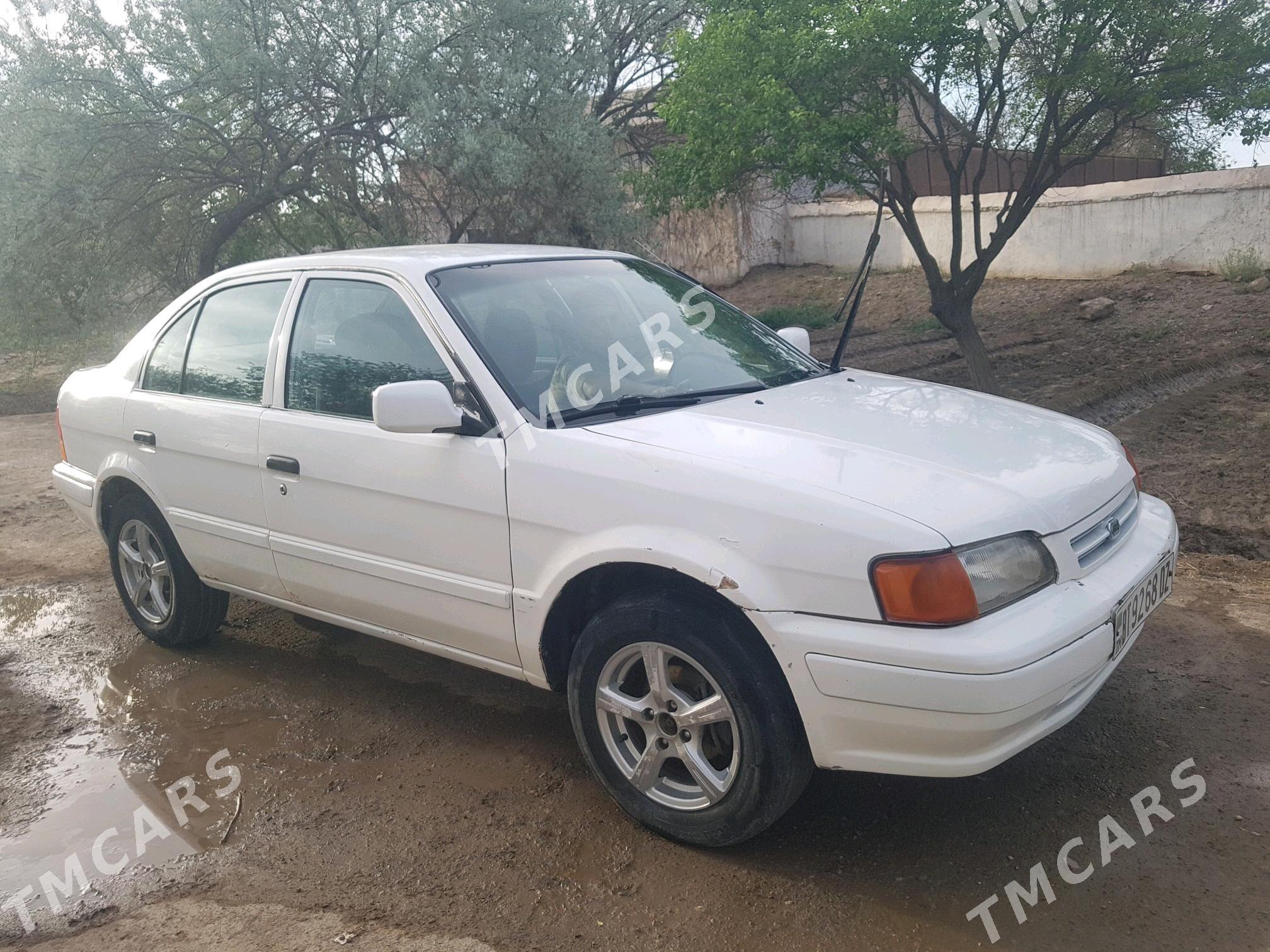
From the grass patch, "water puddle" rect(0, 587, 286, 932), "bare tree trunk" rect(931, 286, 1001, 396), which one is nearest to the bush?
"bare tree trunk" rect(931, 286, 1001, 396)

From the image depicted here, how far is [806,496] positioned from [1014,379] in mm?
7701

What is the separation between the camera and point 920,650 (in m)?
2.60

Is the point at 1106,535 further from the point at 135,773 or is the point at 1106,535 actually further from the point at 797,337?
the point at 135,773

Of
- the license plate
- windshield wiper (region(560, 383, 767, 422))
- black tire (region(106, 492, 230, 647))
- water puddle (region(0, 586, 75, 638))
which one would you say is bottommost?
water puddle (region(0, 586, 75, 638))

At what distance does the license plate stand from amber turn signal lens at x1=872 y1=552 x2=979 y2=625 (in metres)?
0.58

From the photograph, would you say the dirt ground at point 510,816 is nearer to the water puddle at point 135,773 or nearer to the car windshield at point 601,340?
the water puddle at point 135,773

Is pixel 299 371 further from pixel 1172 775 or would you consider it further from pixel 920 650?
pixel 1172 775

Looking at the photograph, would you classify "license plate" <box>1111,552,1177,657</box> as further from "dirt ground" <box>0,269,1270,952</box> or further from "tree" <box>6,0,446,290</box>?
"tree" <box>6,0,446,290</box>

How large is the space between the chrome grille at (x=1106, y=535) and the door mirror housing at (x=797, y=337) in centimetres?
148

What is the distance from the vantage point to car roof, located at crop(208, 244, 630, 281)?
12.7ft

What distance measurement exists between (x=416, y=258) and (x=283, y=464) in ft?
2.97

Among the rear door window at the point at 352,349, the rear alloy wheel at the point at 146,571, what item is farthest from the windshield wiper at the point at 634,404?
the rear alloy wheel at the point at 146,571

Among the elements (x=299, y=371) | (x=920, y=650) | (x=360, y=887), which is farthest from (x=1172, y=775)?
(x=299, y=371)

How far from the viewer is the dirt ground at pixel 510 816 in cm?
281
